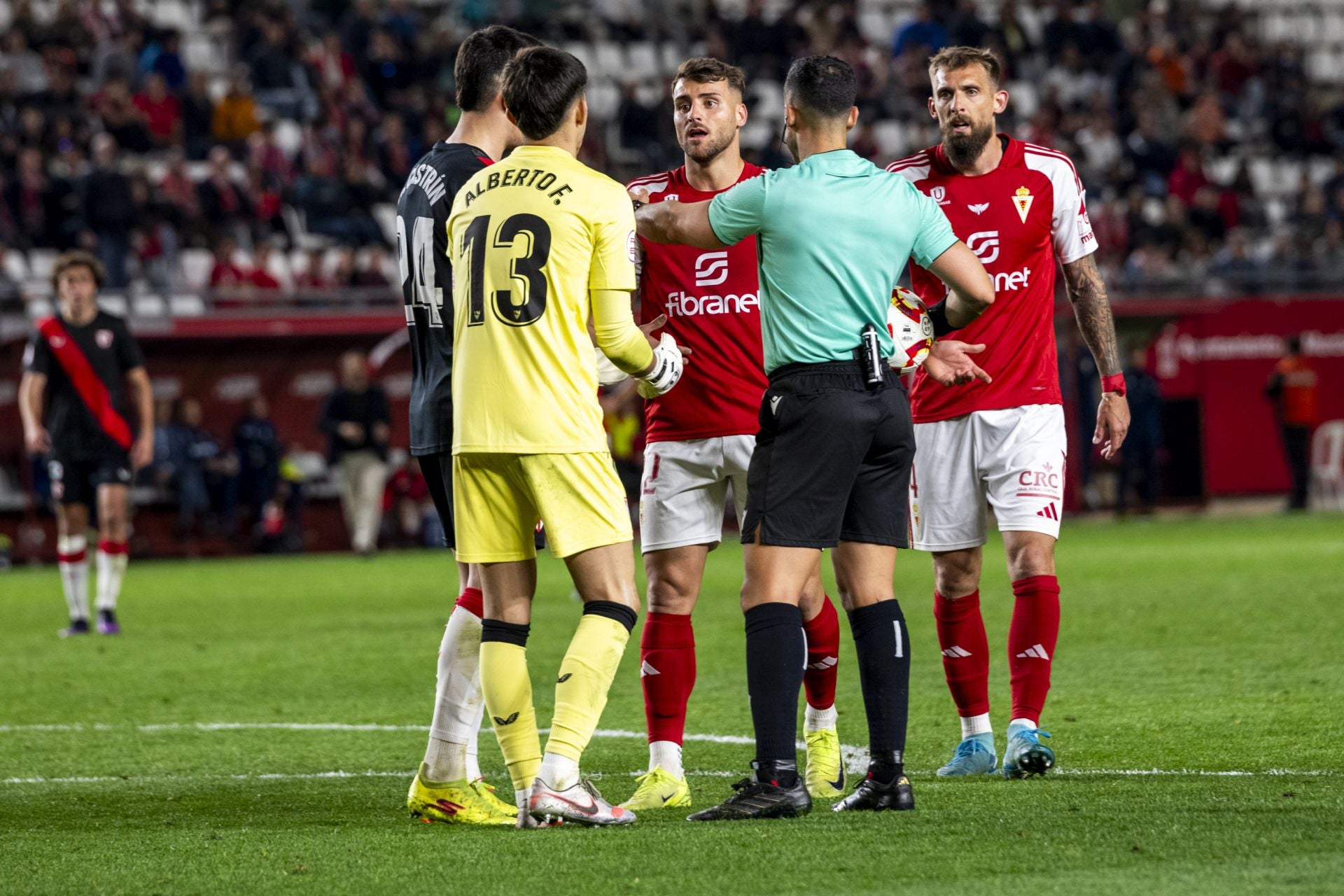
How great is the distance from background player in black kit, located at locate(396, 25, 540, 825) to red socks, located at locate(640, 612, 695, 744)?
0.53 m

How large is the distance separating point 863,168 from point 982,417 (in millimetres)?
1384

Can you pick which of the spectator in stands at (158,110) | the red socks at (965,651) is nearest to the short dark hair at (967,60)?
the red socks at (965,651)

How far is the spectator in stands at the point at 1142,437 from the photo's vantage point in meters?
23.5

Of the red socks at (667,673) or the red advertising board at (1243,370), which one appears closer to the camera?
the red socks at (667,673)

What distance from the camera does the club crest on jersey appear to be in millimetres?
6375

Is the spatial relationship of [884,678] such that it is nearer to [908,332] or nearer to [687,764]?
[908,332]

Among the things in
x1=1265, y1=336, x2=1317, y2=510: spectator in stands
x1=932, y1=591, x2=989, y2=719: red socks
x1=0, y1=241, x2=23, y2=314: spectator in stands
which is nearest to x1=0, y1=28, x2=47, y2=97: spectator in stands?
x1=0, y1=241, x2=23, y2=314: spectator in stands

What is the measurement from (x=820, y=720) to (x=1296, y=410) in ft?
64.3

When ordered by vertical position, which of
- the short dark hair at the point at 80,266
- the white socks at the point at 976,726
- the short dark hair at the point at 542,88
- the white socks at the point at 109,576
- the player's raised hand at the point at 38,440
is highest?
the short dark hair at the point at 542,88

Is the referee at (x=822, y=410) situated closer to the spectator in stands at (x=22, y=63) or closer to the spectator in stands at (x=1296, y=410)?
the spectator in stands at (x=22, y=63)

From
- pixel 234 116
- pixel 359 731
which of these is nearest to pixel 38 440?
pixel 359 731

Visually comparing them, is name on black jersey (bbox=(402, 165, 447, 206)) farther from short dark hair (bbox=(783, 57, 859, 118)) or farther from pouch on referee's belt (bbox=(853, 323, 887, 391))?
pouch on referee's belt (bbox=(853, 323, 887, 391))

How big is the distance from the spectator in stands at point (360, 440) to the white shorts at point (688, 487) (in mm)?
14739

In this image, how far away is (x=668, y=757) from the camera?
18.4 feet
